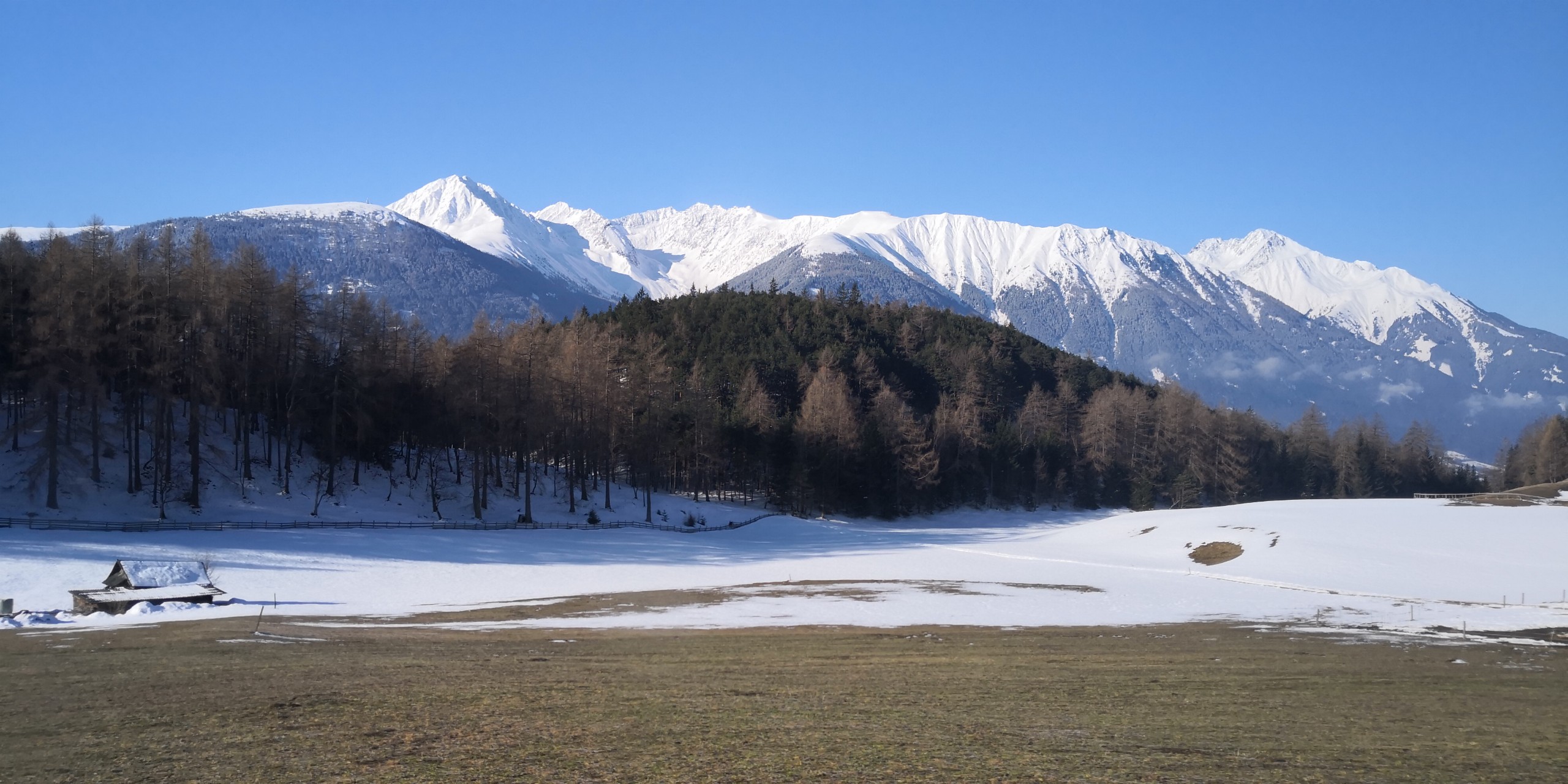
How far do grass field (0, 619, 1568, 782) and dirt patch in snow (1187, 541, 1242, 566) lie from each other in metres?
31.6

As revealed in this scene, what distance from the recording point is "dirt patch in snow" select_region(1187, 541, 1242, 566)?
5186cm

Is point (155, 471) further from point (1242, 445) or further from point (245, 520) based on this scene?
point (1242, 445)

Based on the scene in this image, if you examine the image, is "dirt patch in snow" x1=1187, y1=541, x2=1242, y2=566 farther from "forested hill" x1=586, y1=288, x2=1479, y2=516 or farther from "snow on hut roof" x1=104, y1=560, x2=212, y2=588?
"snow on hut roof" x1=104, y1=560, x2=212, y2=588

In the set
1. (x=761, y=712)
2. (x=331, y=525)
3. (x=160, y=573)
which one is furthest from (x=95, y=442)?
(x=761, y=712)

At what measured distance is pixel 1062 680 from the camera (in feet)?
53.5

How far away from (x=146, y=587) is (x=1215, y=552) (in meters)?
50.9

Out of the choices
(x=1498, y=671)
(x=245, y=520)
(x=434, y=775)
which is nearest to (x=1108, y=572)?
(x=1498, y=671)

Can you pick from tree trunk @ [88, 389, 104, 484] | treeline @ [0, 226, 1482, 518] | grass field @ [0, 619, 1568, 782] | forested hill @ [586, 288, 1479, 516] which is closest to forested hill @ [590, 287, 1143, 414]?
forested hill @ [586, 288, 1479, 516]

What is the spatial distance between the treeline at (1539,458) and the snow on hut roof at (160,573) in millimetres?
137846

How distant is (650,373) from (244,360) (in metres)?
30.9

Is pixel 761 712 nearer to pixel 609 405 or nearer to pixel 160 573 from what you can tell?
pixel 160 573

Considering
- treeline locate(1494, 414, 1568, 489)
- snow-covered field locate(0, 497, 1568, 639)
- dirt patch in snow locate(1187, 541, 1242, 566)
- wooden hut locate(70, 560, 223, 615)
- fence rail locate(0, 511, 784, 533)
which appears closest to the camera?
wooden hut locate(70, 560, 223, 615)

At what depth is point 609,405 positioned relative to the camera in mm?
73875

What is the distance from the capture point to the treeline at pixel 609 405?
51875mm
